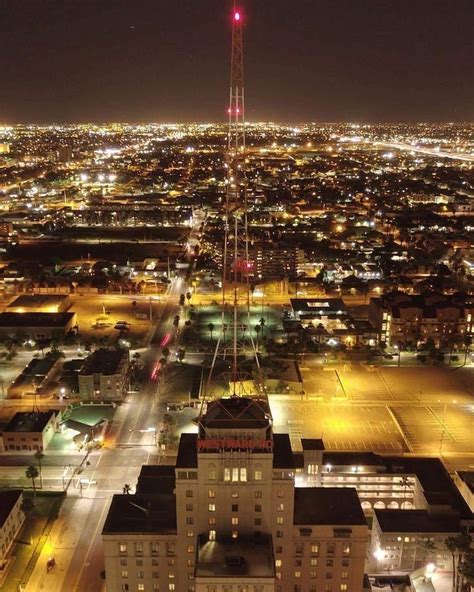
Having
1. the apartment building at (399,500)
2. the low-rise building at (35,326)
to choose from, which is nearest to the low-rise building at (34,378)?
the low-rise building at (35,326)

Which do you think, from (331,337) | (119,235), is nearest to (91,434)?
(331,337)

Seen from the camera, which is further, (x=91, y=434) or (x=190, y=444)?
(x=91, y=434)

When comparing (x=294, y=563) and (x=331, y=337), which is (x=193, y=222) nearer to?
(x=331, y=337)

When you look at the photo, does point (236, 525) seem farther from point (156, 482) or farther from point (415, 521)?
point (415, 521)

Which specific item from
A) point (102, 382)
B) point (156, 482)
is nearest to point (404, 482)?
point (156, 482)

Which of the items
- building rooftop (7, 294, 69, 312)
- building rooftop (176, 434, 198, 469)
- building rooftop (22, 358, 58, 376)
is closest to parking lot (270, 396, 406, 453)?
building rooftop (176, 434, 198, 469)

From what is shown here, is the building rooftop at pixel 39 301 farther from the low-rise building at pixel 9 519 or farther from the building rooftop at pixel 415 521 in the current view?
the building rooftop at pixel 415 521
